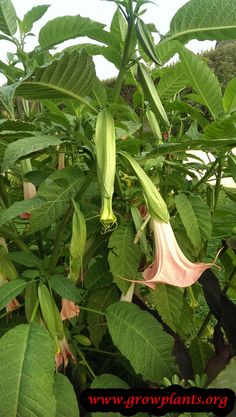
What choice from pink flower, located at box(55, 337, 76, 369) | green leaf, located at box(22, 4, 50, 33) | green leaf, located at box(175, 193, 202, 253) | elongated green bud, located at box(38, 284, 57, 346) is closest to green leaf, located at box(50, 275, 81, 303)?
elongated green bud, located at box(38, 284, 57, 346)

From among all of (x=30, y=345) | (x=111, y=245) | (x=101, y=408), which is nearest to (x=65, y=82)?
(x=111, y=245)

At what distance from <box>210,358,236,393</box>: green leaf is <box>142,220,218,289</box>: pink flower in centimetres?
23

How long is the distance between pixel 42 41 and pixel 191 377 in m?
0.71

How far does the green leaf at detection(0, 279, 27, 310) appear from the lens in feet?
2.65

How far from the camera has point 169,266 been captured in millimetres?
772

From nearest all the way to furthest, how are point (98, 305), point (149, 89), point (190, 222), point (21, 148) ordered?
point (21, 148), point (149, 89), point (190, 222), point (98, 305)

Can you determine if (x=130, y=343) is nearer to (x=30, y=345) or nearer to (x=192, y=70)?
(x=30, y=345)

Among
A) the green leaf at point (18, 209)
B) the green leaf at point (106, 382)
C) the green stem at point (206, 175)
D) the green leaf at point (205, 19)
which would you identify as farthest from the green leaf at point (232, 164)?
the green leaf at point (106, 382)

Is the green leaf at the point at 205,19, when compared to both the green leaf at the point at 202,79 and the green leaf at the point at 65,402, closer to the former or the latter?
the green leaf at the point at 202,79

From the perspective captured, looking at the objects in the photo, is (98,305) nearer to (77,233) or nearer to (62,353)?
(62,353)

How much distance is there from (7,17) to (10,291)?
519mm

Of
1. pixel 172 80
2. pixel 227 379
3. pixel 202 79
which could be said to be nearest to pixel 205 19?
pixel 202 79

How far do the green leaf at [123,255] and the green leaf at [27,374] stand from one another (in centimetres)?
18

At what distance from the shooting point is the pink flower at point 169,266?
29.7 inches
